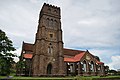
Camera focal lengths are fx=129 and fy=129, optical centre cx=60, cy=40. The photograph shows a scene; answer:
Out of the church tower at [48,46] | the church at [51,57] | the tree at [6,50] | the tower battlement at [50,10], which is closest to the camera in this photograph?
the tree at [6,50]

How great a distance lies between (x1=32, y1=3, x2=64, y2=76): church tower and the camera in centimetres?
3937

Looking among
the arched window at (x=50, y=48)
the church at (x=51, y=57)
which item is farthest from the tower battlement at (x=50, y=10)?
the arched window at (x=50, y=48)

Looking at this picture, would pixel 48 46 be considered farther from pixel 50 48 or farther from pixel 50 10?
pixel 50 10

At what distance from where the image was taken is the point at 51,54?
42.4 m

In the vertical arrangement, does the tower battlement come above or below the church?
above

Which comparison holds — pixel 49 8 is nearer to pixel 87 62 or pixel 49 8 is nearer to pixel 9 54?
pixel 87 62

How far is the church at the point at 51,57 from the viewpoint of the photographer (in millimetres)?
40091

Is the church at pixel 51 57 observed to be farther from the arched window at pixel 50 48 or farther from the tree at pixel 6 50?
the tree at pixel 6 50

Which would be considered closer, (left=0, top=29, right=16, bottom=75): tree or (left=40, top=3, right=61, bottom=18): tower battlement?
(left=0, top=29, right=16, bottom=75): tree

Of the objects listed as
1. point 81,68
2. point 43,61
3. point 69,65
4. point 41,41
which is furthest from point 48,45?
point 81,68

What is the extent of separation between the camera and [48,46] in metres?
43.1

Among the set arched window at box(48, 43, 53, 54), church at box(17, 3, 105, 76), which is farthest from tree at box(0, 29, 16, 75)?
arched window at box(48, 43, 53, 54)

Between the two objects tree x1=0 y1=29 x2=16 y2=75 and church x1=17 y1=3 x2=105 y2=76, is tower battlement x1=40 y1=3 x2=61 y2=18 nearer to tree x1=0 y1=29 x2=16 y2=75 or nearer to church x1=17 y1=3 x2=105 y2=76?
church x1=17 y1=3 x2=105 y2=76

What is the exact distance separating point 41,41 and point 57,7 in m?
17.1
